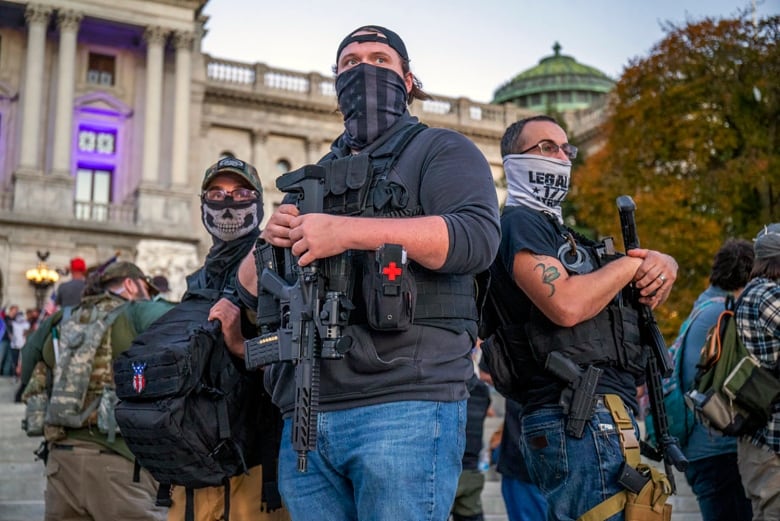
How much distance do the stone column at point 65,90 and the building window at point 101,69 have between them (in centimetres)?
219

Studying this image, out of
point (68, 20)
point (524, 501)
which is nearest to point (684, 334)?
point (524, 501)

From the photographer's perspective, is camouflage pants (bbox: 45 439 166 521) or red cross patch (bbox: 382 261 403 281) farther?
camouflage pants (bbox: 45 439 166 521)

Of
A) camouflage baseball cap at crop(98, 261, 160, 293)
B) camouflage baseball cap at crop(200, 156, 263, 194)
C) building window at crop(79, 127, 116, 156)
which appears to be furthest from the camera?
building window at crop(79, 127, 116, 156)

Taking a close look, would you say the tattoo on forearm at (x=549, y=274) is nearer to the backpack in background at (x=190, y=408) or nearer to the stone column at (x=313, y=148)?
the backpack in background at (x=190, y=408)

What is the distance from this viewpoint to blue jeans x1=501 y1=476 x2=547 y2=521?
5.77 m

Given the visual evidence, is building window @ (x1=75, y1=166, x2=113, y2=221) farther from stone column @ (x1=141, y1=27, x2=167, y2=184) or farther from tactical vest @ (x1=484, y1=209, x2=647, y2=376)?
tactical vest @ (x1=484, y1=209, x2=647, y2=376)

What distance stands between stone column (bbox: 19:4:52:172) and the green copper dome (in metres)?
29.0

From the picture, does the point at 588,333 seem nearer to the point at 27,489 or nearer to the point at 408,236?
the point at 408,236

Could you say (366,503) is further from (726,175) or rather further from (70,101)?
(70,101)

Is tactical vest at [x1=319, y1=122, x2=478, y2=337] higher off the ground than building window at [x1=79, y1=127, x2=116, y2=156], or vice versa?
building window at [x1=79, y1=127, x2=116, y2=156]

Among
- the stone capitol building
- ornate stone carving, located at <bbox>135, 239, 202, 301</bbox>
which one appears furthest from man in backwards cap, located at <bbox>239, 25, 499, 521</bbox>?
ornate stone carving, located at <bbox>135, 239, 202, 301</bbox>

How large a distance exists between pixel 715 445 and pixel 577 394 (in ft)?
7.75

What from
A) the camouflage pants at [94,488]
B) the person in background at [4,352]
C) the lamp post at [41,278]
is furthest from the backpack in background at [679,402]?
the lamp post at [41,278]

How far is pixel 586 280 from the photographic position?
331cm
